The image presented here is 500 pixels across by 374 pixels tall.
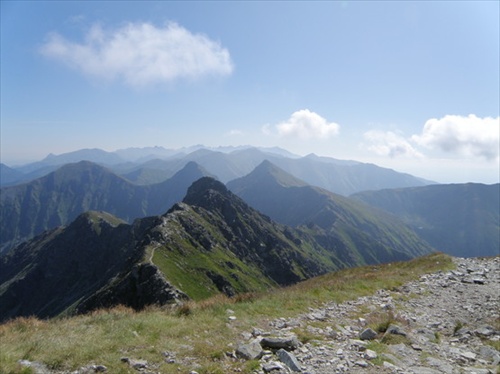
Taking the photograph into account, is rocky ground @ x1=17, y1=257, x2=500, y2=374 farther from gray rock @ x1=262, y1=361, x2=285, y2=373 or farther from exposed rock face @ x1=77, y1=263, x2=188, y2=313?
exposed rock face @ x1=77, y1=263, x2=188, y2=313

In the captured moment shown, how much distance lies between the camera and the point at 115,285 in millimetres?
92812

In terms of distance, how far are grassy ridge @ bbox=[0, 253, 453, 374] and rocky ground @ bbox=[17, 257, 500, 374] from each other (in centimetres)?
40

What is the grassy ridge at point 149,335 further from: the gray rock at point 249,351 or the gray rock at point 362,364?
the gray rock at point 362,364

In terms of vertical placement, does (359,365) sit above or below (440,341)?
above

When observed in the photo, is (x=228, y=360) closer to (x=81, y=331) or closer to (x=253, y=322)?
(x=253, y=322)

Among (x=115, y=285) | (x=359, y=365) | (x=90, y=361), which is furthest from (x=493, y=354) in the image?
(x=115, y=285)

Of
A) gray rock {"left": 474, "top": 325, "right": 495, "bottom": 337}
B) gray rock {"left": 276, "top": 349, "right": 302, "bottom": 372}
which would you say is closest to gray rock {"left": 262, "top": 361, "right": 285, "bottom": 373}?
gray rock {"left": 276, "top": 349, "right": 302, "bottom": 372}

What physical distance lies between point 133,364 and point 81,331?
3.78 metres

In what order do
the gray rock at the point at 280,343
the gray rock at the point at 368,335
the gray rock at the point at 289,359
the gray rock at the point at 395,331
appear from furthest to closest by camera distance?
the gray rock at the point at 395,331 < the gray rock at the point at 368,335 < the gray rock at the point at 280,343 < the gray rock at the point at 289,359

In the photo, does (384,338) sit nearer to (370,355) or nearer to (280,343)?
(370,355)

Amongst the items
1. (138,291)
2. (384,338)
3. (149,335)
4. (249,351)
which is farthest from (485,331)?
(138,291)

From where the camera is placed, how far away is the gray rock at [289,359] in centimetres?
975

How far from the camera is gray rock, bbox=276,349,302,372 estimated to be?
9.75 m

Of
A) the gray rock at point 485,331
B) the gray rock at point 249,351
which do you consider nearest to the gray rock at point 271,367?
the gray rock at point 249,351
